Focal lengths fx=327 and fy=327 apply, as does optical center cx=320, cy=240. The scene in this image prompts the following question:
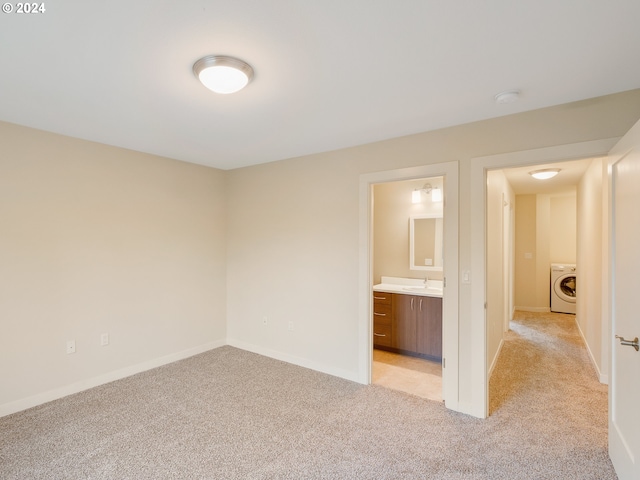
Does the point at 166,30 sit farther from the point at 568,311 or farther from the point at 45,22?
the point at 568,311

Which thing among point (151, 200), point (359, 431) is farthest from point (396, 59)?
point (151, 200)

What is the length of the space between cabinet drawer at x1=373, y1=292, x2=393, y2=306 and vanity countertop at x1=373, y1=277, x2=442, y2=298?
0.14 ft

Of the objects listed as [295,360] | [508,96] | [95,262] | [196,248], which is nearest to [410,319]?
[295,360]

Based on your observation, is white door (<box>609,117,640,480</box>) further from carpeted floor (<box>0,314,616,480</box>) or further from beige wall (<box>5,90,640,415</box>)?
beige wall (<box>5,90,640,415</box>)

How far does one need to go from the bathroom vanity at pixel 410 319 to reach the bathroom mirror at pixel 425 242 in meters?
0.26

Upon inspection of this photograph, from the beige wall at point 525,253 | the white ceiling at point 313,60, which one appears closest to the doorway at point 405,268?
the white ceiling at point 313,60

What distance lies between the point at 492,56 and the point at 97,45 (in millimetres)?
2022

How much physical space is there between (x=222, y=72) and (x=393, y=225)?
341 centimetres

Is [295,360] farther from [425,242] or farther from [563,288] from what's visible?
[563,288]

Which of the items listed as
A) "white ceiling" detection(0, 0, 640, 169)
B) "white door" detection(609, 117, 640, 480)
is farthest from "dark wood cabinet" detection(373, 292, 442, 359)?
"white ceiling" detection(0, 0, 640, 169)

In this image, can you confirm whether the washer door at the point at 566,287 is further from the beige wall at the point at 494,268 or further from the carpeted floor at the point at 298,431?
the carpeted floor at the point at 298,431

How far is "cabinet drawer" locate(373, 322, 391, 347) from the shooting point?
4.21 meters

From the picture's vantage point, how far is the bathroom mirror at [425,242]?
442cm

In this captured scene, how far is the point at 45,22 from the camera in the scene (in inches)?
57.6
